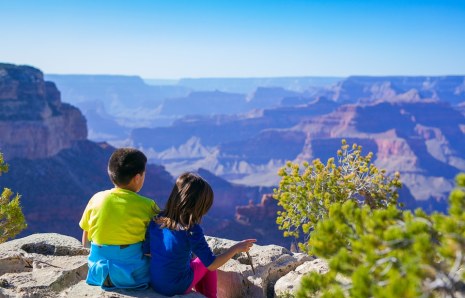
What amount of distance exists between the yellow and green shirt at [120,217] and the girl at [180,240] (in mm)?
136

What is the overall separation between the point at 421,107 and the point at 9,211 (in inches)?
8122

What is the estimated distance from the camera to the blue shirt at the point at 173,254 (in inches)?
181

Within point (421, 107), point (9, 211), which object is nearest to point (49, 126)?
point (9, 211)

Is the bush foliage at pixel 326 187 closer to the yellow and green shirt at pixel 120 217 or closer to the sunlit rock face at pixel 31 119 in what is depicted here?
the yellow and green shirt at pixel 120 217

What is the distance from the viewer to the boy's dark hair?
456 cm

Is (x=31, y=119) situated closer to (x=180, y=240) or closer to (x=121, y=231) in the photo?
(x=121, y=231)

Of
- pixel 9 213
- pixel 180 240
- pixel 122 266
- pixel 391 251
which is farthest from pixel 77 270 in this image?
pixel 391 251

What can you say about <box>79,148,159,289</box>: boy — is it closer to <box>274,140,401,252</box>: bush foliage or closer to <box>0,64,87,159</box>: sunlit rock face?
<box>274,140,401,252</box>: bush foliage

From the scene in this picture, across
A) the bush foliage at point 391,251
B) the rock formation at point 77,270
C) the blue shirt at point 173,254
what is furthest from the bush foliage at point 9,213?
the bush foliage at point 391,251

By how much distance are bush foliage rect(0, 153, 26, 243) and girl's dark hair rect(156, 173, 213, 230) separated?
17.8ft

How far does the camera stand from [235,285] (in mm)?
5961

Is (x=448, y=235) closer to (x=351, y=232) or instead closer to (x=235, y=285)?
(x=351, y=232)

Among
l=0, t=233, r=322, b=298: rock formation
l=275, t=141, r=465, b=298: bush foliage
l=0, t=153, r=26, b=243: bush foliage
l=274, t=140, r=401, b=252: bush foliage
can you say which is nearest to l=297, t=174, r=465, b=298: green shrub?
l=275, t=141, r=465, b=298: bush foliage

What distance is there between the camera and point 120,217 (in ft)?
15.7
